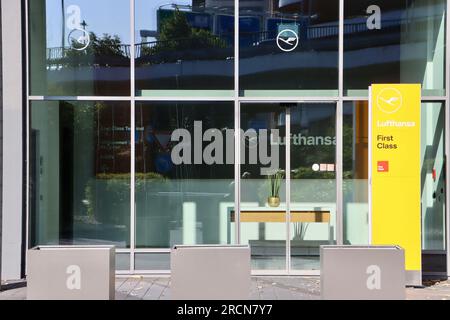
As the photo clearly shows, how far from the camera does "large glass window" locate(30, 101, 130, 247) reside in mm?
10039

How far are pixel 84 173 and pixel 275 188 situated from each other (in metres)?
3.27

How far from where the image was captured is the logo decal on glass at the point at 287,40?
10047mm

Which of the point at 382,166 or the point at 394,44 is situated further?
the point at 394,44

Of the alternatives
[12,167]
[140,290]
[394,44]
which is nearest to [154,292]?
[140,290]

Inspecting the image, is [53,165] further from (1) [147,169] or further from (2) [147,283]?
(2) [147,283]

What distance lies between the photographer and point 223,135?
33.1 feet

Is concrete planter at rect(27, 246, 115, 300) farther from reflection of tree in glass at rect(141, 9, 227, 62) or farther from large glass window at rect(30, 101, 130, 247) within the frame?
reflection of tree in glass at rect(141, 9, 227, 62)

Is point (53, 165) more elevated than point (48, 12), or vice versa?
point (48, 12)

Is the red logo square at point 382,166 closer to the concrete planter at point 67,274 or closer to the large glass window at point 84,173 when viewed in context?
the large glass window at point 84,173

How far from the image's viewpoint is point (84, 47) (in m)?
10.0

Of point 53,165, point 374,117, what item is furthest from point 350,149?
point 53,165

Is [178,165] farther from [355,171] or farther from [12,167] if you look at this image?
[355,171]
